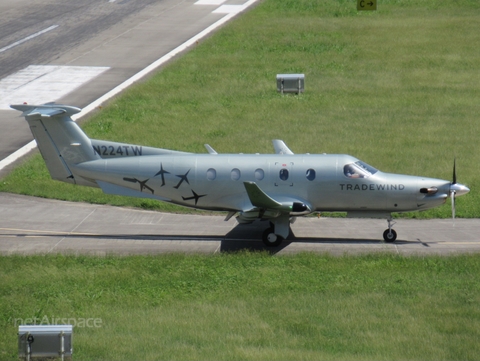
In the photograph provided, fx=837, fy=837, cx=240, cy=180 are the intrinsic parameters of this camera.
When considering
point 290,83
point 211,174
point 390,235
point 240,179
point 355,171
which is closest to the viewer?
point 355,171

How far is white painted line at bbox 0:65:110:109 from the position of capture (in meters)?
41.4

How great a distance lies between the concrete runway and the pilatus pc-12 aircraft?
0.83 meters

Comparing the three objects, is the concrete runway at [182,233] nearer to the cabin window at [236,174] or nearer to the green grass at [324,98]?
the green grass at [324,98]

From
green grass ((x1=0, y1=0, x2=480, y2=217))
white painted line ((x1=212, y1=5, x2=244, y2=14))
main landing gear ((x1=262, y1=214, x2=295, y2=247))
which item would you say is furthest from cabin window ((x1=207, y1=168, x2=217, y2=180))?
white painted line ((x1=212, y1=5, x2=244, y2=14))

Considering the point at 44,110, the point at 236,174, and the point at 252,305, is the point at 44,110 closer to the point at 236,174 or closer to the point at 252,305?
the point at 236,174

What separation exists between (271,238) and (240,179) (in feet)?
6.29

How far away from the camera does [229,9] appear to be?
64125 mm

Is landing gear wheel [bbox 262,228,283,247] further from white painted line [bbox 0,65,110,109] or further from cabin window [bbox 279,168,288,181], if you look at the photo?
white painted line [bbox 0,65,110,109]

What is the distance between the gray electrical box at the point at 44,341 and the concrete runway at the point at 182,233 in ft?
28.5

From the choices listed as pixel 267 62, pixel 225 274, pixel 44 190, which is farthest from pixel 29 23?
pixel 225 274

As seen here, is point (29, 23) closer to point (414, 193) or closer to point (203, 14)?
point (203, 14)

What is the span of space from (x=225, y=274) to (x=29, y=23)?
1679 inches

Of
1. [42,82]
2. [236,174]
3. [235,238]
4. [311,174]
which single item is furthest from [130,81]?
[311,174]

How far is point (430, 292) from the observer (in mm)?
19984
